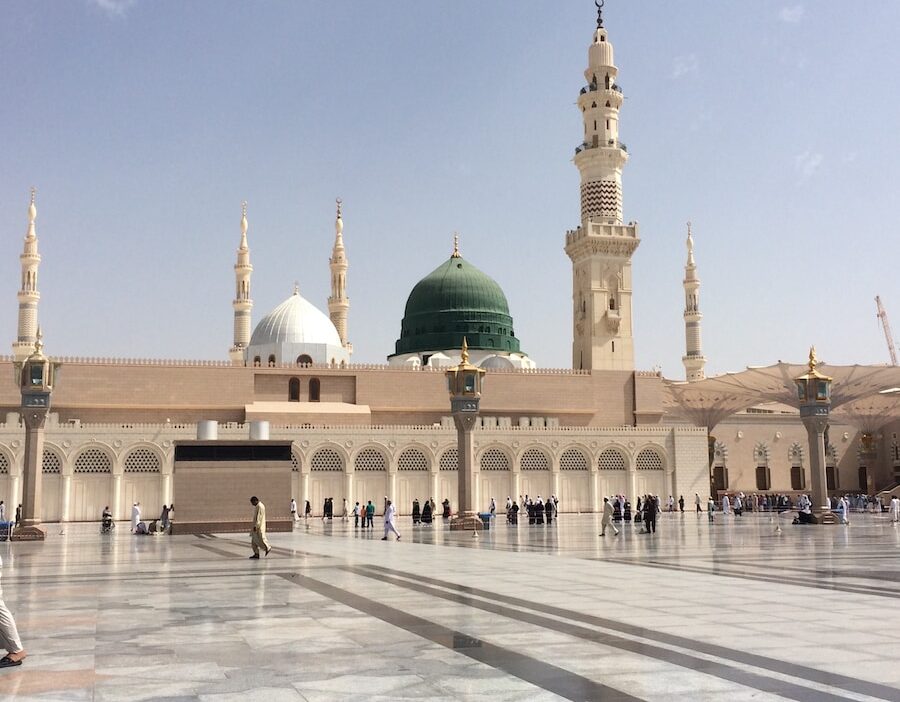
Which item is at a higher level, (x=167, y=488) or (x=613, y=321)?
(x=613, y=321)

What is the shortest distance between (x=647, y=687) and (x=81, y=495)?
101 ft

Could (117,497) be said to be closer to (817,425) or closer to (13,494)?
(13,494)

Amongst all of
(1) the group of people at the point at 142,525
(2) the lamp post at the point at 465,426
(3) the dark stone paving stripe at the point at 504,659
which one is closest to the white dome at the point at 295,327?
(1) the group of people at the point at 142,525

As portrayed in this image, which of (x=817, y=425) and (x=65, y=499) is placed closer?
Result: (x=817, y=425)

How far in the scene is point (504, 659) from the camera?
5.30 metres

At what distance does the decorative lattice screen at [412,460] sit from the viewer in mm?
35969

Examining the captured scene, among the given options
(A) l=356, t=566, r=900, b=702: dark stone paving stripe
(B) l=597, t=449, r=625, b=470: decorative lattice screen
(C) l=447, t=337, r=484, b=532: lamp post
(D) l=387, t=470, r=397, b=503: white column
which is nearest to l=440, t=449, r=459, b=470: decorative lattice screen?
(D) l=387, t=470, r=397, b=503: white column

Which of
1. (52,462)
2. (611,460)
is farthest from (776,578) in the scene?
(611,460)

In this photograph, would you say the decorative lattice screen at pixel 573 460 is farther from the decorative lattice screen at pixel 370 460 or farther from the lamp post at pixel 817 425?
the lamp post at pixel 817 425

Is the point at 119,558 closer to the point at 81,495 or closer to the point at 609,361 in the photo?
the point at 81,495

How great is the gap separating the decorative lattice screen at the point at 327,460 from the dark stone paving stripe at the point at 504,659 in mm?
27251

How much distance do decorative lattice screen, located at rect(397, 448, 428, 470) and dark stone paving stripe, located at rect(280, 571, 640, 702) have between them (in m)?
28.0

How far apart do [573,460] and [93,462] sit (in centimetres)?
1755

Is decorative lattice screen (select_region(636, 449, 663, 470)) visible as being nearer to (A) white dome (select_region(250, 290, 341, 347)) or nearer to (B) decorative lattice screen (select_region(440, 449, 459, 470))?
(B) decorative lattice screen (select_region(440, 449, 459, 470))
